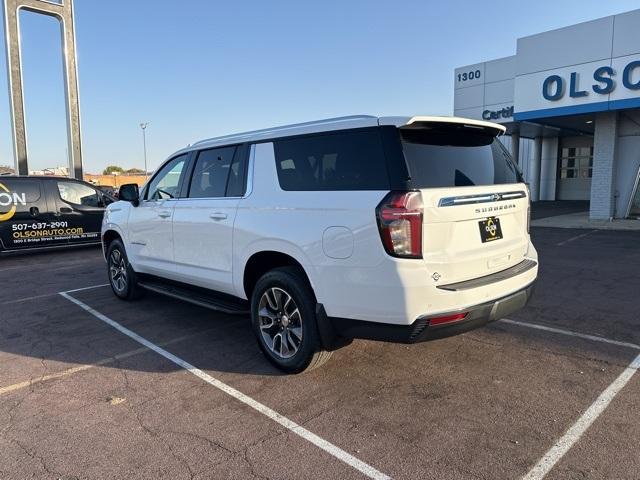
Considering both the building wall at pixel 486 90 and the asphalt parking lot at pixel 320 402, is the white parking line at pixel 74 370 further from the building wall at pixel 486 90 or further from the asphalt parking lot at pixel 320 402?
the building wall at pixel 486 90

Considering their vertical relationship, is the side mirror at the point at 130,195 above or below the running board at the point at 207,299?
above

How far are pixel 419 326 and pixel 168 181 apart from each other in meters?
3.62

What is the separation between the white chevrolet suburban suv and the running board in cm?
2

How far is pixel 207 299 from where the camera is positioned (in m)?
4.94

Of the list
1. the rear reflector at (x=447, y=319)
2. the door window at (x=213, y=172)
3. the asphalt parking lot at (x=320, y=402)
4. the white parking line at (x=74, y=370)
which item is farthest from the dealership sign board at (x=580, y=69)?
the white parking line at (x=74, y=370)

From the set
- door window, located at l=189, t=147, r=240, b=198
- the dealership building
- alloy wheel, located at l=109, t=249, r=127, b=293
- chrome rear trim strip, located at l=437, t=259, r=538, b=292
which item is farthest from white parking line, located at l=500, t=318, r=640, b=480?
the dealership building

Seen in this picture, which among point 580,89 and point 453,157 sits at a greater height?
point 580,89

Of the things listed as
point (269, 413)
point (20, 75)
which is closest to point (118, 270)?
point (269, 413)

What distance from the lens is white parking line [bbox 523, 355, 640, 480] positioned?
108 inches

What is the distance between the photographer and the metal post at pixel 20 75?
17.2 m

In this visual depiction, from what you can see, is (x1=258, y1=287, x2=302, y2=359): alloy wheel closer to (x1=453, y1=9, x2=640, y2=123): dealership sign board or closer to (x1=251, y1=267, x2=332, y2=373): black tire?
(x1=251, y1=267, x2=332, y2=373): black tire

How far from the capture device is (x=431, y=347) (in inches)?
182

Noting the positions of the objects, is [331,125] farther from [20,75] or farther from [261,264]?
[20,75]

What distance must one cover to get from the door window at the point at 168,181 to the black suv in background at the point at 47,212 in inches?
259
